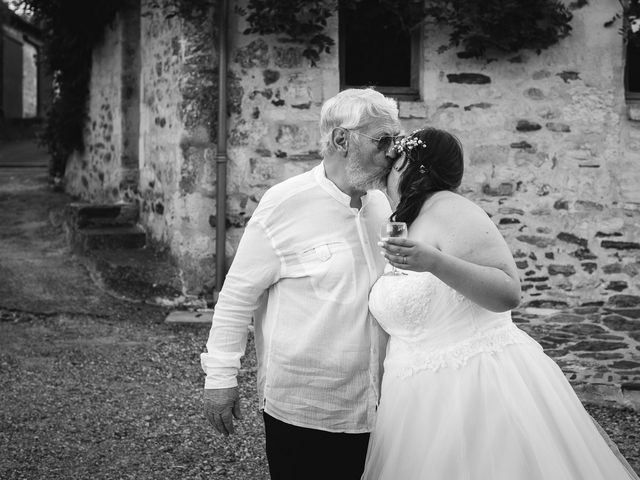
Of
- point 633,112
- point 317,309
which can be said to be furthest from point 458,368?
point 633,112

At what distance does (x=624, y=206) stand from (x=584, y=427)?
5.63 m

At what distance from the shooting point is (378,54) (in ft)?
27.1

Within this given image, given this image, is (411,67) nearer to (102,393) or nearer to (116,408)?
(102,393)

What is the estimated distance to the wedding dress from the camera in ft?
9.57

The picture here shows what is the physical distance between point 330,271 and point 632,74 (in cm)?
643

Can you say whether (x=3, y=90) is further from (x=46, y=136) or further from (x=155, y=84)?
(x=155, y=84)

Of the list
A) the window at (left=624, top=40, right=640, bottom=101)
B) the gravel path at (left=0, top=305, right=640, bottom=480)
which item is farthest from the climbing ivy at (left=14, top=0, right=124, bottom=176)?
the window at (left=624, top=40, right=640, bottom=101)

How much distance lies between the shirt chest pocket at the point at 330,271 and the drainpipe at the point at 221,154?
493 cm

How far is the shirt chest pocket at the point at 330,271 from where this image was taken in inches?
120

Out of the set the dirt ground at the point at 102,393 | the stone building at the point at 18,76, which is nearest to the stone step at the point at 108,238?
the dirt ground at the point at 102,393

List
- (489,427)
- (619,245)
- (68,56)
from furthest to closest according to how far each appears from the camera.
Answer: (68,56) < (619,245) < (489,427)

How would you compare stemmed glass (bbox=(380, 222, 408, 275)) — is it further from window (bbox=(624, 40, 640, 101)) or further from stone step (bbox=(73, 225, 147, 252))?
stone step (bbox=(73, 225, 147, 252))

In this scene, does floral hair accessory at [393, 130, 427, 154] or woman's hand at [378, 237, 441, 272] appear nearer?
woman's hand at [378, 237, 441, 272]

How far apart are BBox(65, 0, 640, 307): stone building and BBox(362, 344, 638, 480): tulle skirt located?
5.11m
